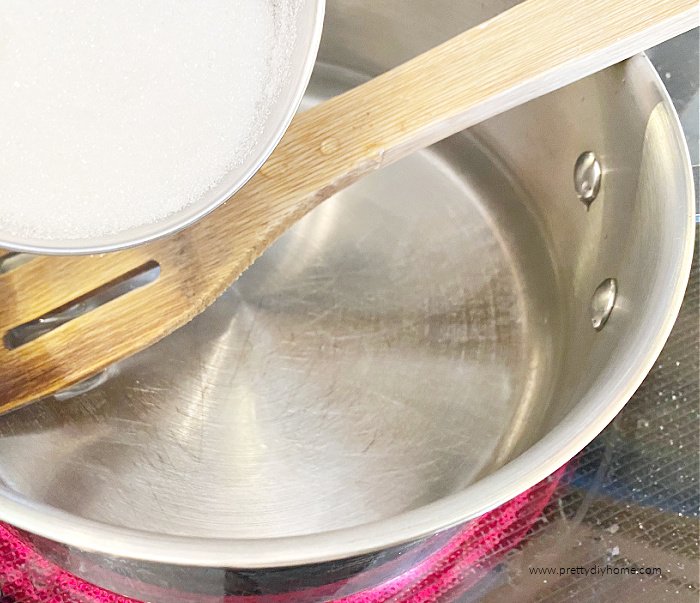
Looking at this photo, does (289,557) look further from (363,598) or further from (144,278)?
(144,278)

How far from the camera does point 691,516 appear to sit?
555mm

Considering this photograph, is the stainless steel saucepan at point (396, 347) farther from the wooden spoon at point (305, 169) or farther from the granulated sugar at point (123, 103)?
the granulated sugar at point (123, 103)

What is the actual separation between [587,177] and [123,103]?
386 mm

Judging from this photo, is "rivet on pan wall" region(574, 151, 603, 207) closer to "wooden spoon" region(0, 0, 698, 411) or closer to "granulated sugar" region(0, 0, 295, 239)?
"wooden spoon" region(0, 0, 698, 411)

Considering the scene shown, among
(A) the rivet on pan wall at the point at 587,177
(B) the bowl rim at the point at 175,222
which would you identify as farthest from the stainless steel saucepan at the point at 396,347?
(B) the bowl rim at the point at 175,222

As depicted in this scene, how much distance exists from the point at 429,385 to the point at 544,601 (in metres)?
0.19

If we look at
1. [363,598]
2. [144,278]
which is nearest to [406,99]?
[144,278]

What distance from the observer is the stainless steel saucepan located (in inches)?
18.9

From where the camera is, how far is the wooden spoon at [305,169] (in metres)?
0.49

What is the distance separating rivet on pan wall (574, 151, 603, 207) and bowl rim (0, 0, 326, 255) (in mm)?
281

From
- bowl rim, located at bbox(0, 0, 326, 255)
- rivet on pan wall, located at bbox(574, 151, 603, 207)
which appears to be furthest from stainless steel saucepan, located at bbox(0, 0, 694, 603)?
bowl rim, located at bbox(0, 0, 326, 255)

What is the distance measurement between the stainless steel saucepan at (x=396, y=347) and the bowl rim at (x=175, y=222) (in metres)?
0.15

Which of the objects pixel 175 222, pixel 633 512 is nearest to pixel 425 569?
pixel 633 512

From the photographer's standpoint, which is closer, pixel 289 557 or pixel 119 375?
pixel 289 557
